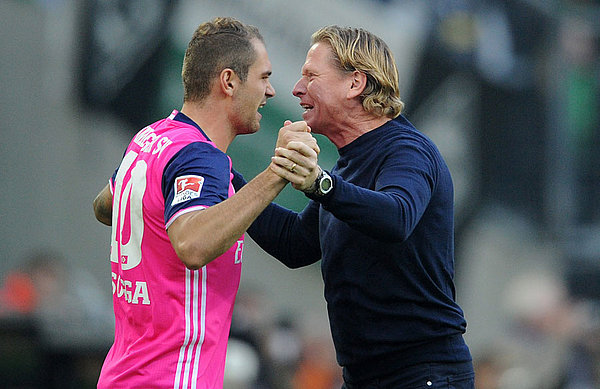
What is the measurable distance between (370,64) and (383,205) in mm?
877

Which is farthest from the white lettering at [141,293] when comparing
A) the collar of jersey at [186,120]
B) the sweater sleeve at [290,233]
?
the sweater sleeve at [290,233]

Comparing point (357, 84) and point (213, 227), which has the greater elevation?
point (357, 84)

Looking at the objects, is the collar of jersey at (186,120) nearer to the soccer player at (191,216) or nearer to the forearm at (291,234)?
the soccer player at (191,216)

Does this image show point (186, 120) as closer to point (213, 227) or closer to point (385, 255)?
point (213, 227)

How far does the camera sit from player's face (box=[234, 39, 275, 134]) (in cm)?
359

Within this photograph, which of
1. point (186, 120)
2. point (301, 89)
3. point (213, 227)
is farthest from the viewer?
point (301, 89)

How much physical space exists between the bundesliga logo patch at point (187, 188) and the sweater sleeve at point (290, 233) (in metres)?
1.02

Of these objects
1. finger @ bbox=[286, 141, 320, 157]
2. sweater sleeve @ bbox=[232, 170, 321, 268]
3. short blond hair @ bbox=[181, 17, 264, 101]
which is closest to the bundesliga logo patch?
finger @ bbox=[286, 141, 320, 157]

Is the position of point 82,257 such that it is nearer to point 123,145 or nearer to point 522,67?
point 123,145

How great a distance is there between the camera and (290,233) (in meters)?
4.08

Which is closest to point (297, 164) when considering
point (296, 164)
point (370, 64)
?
point (296, 164)

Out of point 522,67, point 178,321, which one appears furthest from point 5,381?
point 522,67

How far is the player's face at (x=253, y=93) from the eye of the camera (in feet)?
11.8

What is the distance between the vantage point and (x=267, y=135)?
37.2ft
